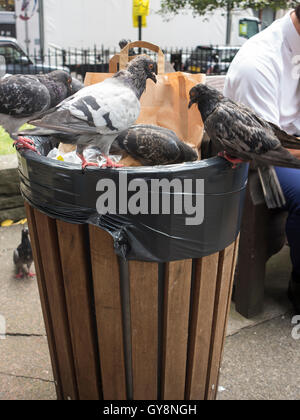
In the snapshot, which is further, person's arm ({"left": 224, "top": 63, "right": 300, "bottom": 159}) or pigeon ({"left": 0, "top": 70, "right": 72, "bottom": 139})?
person's arm ({"left": 224, "top": 63, "right": 300, "bottom": 159})

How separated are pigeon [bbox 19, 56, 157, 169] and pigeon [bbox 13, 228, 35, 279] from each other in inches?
67.8

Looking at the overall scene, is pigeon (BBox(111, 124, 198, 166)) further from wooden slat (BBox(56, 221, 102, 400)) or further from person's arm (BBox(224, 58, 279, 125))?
person's arm (BBox(224, 58, 279, 125))

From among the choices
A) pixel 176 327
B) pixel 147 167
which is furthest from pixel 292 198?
pixel 147 167

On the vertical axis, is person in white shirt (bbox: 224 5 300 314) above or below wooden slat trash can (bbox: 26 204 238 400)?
above

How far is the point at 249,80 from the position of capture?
101 inches

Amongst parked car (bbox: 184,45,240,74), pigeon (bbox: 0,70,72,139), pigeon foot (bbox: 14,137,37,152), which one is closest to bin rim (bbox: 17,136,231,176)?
pigeon foot (bbox: 14,137,37,152)

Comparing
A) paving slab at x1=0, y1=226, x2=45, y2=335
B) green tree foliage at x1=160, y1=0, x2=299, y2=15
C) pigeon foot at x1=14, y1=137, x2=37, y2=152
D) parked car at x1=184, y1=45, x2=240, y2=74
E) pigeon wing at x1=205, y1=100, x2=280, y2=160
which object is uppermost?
green tree foliage at x1=160, y1=0, x2=299, y2=15

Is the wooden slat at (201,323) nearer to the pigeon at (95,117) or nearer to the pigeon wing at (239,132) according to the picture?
the pigeon wing at (239,132)

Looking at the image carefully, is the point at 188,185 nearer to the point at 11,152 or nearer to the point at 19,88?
the point at 19,88

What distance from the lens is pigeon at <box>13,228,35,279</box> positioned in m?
3.30

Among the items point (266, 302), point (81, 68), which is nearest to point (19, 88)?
point (266, 302)

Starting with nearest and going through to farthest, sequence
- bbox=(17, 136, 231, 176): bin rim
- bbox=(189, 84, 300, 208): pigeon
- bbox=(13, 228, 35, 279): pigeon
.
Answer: bbox=(17, 136, 231, 176): bin rim
bbox=(189, 84, 300, 208): pigeon
bbox=(13, 228, 35, 279): pigeon

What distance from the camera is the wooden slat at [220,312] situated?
1.70 metres

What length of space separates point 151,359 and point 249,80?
1750 millimetres
